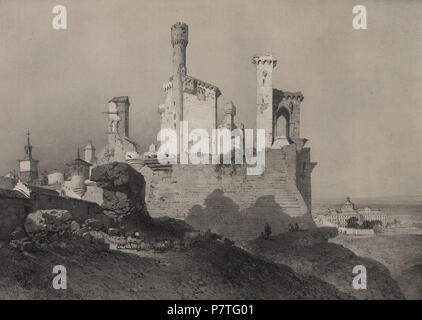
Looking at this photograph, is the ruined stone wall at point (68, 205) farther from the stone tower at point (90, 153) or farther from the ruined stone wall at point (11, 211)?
the stone tower at point (90, 153)

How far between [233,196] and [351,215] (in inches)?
96.6

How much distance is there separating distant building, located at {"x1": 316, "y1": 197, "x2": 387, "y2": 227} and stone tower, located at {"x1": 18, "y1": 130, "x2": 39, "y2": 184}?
644 cm

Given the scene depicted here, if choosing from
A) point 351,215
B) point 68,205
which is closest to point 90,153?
point 68,205

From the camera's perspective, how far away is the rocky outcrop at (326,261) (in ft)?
24.8

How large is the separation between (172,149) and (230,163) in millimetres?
2916

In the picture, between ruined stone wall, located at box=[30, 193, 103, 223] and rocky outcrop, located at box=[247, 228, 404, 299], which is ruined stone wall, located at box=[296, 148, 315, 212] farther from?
ruined stone wall, located at box=[30, 193, 103, 223]

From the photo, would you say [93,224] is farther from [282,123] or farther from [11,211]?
[282,123]

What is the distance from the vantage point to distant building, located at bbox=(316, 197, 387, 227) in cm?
831

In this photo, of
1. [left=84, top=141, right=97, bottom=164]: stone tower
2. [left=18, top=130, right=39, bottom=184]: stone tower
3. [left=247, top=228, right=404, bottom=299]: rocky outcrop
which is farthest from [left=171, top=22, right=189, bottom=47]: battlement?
[left=247, top=228, right=404, bottom=299]: rocky outcrop

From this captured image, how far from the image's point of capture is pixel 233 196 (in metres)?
8.82

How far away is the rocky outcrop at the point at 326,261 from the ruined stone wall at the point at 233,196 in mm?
449

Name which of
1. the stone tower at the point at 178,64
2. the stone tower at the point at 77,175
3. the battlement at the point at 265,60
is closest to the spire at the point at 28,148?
the stone tower at the point at 77,175
